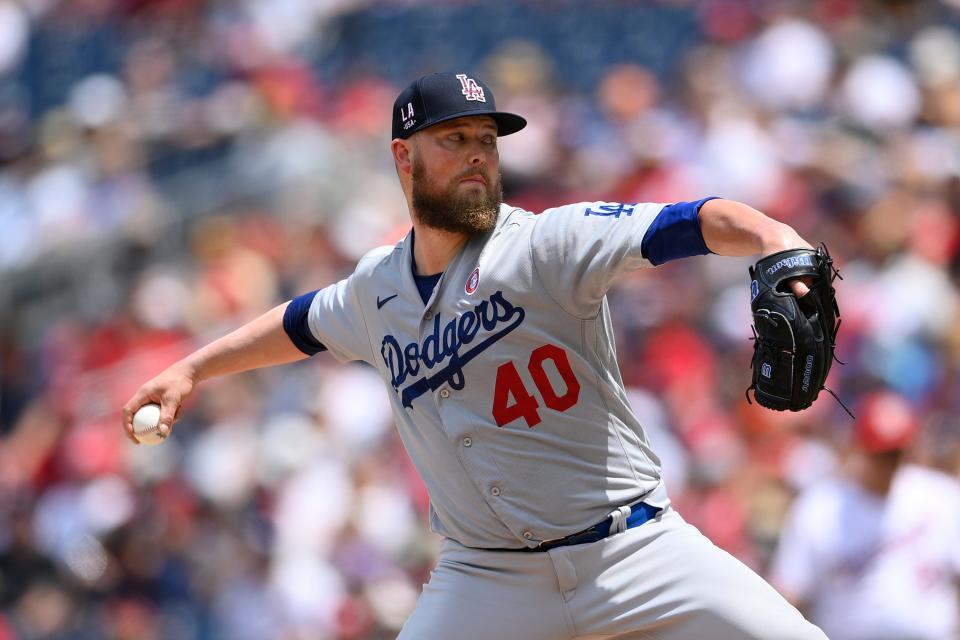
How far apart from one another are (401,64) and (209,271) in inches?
93.5

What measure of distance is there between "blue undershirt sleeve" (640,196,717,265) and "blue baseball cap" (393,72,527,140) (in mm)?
622

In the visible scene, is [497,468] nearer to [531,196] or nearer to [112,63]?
[531,196]

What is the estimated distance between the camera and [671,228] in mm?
2764

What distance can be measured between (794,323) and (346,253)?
5.74 m

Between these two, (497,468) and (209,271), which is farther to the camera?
(209,271)

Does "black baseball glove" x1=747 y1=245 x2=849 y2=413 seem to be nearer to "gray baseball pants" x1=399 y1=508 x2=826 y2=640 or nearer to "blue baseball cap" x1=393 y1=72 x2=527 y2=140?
"gray baseball pants" x1=399 y1=508 x2=826 y2=640

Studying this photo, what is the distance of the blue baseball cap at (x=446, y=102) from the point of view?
326cm

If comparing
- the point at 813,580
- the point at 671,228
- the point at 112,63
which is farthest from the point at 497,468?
the point at 112,63

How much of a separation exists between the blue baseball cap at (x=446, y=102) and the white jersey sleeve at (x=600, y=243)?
1.19 feet

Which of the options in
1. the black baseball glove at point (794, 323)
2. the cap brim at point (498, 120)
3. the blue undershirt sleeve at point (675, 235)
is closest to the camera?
the black baseball glove at point (794, 323)

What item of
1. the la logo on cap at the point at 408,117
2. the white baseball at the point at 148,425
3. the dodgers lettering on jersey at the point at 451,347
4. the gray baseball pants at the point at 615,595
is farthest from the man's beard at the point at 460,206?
the white baseball at the point at 148,425

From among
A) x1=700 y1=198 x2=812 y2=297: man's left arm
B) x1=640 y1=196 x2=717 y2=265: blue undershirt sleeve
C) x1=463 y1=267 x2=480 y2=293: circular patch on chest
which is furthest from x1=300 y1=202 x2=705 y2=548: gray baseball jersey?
x1=700 y1=198 x2=812 y2=297: man's left arm

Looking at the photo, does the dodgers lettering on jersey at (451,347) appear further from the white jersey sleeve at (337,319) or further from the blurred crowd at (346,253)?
the blurred crowd at (346,253)

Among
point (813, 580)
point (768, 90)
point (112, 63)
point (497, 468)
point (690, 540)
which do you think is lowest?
point (813, 580)
